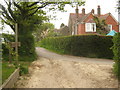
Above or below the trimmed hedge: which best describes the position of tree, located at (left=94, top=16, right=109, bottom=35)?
above

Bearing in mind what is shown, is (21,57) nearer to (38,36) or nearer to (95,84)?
(95,84)

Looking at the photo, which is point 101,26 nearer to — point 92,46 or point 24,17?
point 92,46

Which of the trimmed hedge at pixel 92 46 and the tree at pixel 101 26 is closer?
the trimmed hedge at pixel 92 46

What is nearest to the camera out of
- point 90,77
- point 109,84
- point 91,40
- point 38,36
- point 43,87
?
point 43,87

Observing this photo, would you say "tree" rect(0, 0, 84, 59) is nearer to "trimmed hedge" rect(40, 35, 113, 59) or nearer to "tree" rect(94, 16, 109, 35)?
"trimmed hedge" rect(40, 35, 113, 59)

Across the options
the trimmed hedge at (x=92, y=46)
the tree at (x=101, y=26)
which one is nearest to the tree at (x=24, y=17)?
the trimmed hedge at (x=92, y=46)

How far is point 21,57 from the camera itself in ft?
41.3

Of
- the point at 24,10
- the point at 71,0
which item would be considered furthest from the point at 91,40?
the point at 24,10

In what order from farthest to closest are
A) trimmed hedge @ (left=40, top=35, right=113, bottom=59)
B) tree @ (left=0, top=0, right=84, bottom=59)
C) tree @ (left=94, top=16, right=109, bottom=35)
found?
1. tree @ (left=94, top=16, right=109, bottom=35)
2. trimmed hedge @ (left=40, top=35, right=113, bottom=59)
3. tree @ (left=0, top=0, right=84, bottom=59)

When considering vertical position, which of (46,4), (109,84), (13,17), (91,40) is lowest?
(109,84)

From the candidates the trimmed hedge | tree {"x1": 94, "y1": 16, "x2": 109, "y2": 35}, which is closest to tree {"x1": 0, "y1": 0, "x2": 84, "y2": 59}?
the trimmed hedge

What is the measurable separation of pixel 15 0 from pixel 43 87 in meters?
9.73

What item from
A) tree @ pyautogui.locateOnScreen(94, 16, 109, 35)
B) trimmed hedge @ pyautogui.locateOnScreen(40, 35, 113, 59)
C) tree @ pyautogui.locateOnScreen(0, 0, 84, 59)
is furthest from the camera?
tree @ pyautogui.locateOnScreen(94, 16, 109, 35)

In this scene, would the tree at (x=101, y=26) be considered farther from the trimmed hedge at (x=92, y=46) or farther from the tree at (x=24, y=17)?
the tree at (x=24, y=17)
